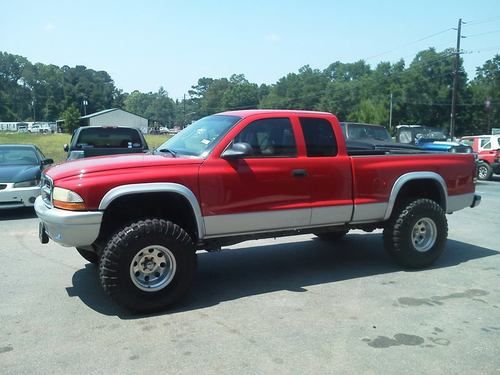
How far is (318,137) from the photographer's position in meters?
5.67

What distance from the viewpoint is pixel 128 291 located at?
456 cm

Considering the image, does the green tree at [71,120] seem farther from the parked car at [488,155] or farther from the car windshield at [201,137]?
the car windshield at [201,137]

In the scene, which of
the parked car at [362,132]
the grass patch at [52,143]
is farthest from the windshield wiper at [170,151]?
the grass patch at [52,143]

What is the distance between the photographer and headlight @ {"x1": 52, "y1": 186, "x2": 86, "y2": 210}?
4.44 meters

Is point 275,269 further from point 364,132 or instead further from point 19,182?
point 364,132

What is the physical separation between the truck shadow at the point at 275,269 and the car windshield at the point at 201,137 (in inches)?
60.5

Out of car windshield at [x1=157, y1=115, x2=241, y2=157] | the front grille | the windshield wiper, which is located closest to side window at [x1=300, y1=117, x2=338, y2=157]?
car windshield at [x1=157, y1=115, x2=241, y2=157]

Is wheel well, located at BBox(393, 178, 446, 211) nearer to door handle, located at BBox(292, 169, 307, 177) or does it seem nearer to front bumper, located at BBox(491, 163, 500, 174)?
door handle, located at BBox(292, 169, 307, 177)

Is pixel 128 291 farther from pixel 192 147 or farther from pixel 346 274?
pixel 346 274

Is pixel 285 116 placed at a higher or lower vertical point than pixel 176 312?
higher

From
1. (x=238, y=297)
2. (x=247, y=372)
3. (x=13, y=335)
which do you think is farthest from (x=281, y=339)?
(x=13, y=335)

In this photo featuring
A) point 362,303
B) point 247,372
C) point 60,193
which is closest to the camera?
point 247,372

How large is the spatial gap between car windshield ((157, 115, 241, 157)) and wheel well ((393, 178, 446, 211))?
2469 millimetres

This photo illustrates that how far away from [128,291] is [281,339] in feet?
4.95
